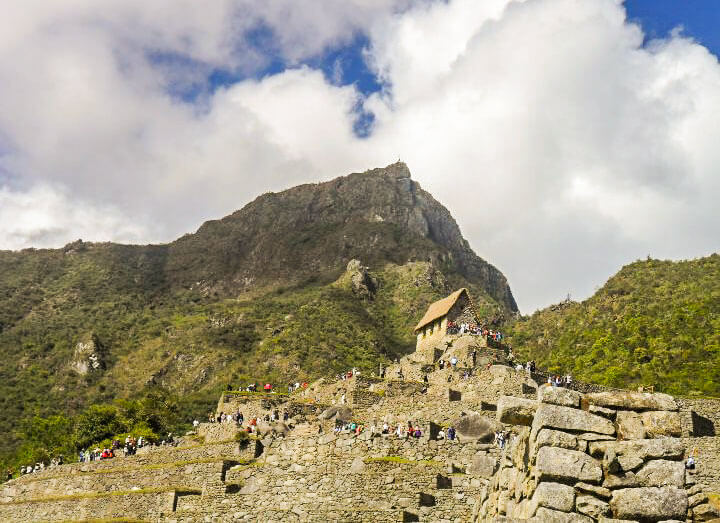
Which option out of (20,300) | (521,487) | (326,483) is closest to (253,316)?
(20,300)

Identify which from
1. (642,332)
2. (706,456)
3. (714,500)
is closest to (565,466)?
(714,500)

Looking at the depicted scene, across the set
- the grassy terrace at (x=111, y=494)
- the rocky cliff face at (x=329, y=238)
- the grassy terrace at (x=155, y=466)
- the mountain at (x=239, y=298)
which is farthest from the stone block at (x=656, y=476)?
the rocky cliff face at (x=329, y=238)

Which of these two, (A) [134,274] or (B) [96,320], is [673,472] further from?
(A) [134,274]

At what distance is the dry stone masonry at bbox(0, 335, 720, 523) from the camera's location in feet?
31.3

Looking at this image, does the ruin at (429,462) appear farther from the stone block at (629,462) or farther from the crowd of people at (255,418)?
the crowd of people at (255,418)

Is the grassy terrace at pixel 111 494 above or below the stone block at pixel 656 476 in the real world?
below

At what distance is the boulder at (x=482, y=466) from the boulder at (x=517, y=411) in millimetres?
12859

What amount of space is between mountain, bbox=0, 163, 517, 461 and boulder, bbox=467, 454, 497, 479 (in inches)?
2255

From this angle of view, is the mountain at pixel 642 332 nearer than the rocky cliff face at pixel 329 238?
Yes

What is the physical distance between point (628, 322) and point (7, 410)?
68.1 meters

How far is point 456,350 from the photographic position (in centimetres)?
4775

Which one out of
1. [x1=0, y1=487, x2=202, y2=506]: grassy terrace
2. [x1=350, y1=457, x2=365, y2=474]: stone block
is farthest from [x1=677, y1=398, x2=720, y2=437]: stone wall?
[x1=0, y1=487, x2=202, y2=506]: grassy terrace

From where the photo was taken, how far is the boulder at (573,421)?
395 inches

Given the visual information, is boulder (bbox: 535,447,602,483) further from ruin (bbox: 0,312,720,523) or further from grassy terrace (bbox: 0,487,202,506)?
grassy terrace (bbox: 0,487,202,506)
